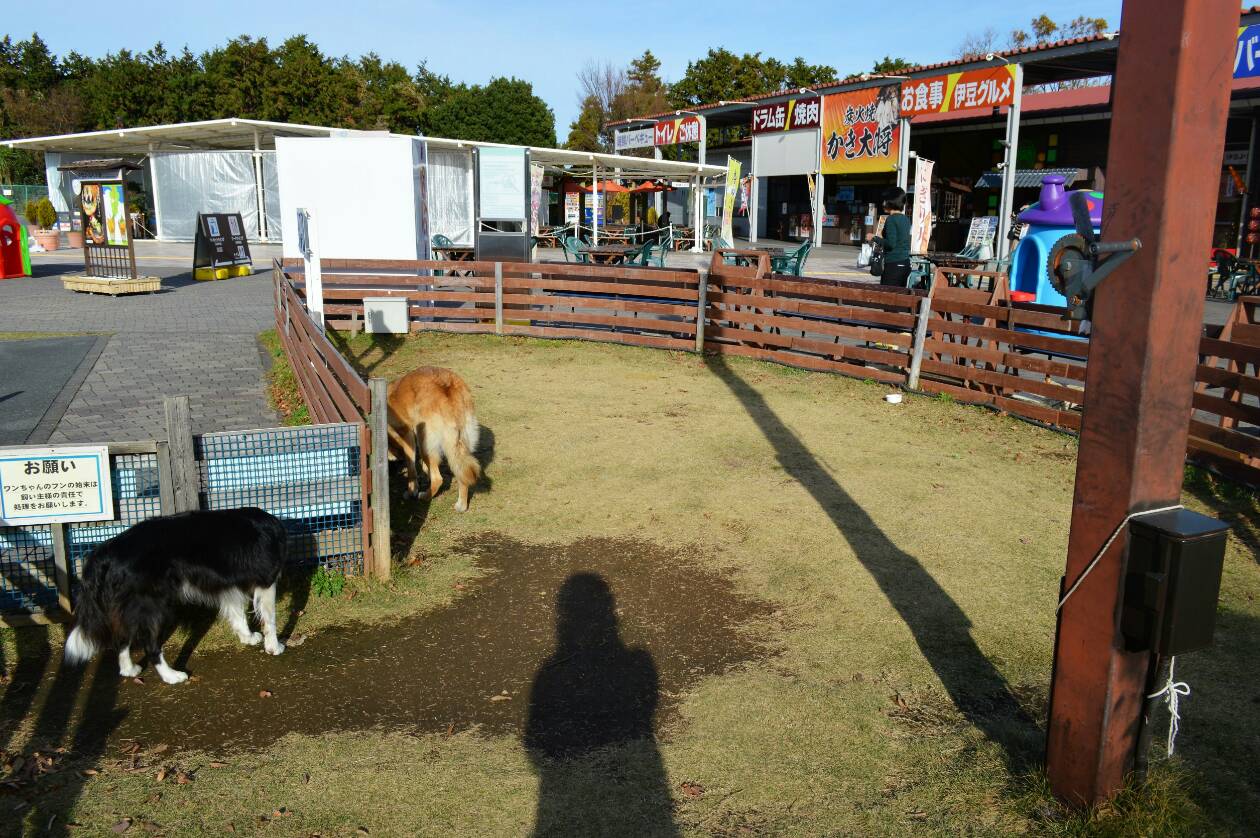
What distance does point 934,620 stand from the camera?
5.01 meters

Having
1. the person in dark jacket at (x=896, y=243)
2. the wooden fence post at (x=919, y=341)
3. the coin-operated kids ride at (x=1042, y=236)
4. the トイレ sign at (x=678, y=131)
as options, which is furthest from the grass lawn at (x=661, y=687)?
the トイレ sign at (x=678, y=131)

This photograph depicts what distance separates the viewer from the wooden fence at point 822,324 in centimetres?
761

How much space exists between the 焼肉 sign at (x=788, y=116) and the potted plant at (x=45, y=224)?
25.0 m

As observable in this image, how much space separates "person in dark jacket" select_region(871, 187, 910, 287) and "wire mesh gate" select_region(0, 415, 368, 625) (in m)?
9.37

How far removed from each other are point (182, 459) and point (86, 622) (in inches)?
40.4

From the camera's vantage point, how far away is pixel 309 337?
24.6 feet

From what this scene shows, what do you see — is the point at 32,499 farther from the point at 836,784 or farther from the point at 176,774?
the point at 836,784

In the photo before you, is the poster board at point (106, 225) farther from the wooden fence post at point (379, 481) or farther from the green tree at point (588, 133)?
the green tree at point (588, 133)

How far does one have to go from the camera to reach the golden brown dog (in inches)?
261

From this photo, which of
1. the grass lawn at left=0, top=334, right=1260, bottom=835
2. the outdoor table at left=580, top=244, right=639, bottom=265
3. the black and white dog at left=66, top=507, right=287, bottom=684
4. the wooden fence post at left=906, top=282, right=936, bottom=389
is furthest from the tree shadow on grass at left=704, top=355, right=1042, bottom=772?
the outdoor table at left=580, top=244, right=639, bottom=265

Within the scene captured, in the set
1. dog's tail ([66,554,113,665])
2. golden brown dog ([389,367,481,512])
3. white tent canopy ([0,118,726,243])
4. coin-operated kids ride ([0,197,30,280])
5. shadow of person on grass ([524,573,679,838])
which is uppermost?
white tent canopy ([0,118,726,243])

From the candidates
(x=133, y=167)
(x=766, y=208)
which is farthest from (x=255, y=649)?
(x=766, y=208)

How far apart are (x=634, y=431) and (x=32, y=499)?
5.29 m

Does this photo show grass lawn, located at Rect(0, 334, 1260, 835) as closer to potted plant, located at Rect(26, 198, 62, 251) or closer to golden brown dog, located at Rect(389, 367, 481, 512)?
golden brown dog, located at Rect(389, 367, 481, 512)
